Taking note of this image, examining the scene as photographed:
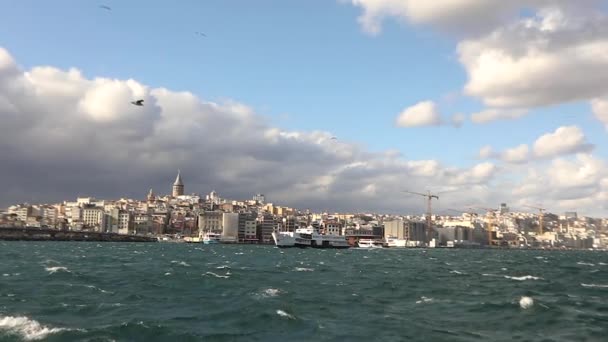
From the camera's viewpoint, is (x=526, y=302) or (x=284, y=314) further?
(x=526, y=302)

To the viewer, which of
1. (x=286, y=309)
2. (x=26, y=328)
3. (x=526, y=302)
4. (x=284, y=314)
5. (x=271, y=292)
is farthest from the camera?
(x=271, y=292)

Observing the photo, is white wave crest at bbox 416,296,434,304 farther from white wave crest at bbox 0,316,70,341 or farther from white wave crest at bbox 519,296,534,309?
white wave crest at bbox 0,316,70,341

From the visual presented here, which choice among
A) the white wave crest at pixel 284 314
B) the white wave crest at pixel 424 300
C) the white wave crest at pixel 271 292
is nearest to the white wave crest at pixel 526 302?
the white wave crest at pixel 424 300

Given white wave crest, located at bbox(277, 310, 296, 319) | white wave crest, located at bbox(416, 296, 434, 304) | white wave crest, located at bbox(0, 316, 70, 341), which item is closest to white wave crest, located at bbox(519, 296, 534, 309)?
white wave crest, located at bbox(416, 296, 434, 304)

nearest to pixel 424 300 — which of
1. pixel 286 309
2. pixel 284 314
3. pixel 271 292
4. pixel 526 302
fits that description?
pixel 526 302

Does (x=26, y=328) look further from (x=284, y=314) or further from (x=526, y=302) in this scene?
(x=526, y=302)

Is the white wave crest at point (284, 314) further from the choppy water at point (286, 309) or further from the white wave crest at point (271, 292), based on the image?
the white wave crest at point (271, 292)

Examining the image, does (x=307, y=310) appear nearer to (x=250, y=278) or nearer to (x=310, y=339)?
(x=310, y=339)

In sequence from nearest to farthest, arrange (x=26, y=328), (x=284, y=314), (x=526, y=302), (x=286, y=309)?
(x=26, y=328), (x=284, y=314), (x=286, y=309), (x=526, y=302)
